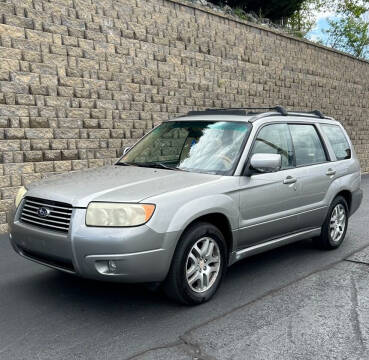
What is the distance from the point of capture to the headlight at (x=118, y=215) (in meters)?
3.71

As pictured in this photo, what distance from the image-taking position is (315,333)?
3.65 m

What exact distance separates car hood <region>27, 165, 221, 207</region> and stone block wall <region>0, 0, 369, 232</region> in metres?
3.21

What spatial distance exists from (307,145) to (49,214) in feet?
10.8

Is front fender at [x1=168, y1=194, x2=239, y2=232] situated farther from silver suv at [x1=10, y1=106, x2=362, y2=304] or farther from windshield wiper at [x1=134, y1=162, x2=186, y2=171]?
windshield wiper at [x1=134, y1=162, x2=186, y2=171]

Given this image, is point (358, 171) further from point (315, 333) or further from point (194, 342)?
point (194, 342)

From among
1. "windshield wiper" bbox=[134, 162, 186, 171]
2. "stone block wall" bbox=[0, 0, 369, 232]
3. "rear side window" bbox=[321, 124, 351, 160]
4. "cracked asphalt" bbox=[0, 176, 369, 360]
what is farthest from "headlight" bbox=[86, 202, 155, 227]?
"stone block wall" bbox=[0, 0, 369, 232]

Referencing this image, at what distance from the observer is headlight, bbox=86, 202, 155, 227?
12.2 ft

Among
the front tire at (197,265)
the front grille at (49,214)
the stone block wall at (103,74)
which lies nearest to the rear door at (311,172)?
the front tire at (197,265)

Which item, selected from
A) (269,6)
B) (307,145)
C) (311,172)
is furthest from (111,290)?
(269,6)

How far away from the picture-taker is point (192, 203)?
4.03 meters

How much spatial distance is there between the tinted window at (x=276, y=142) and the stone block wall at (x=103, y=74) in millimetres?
4160

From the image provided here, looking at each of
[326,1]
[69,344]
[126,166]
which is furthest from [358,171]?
[326,1]

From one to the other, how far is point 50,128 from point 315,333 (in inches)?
225

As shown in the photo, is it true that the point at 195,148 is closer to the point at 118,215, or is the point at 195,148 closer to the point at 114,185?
the point at 114,185
